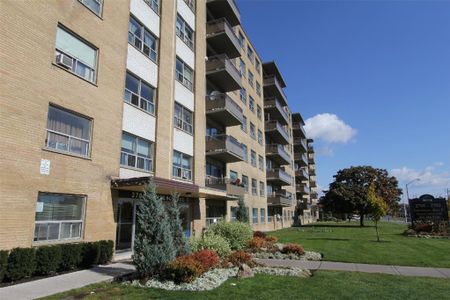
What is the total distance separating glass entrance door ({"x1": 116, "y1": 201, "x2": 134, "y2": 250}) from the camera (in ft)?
57.1

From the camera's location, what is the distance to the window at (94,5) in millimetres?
16203

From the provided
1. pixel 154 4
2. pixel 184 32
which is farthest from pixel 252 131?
pixel 154 4

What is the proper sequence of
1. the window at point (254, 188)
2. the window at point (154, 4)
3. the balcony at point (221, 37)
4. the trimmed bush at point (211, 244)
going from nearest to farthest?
the trimmed bush at point (211, 244)
the window at point (154, 4)
the balcony at point (221, 37)
the window at point (254, 188)

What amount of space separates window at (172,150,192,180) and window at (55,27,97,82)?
8248 millimetres

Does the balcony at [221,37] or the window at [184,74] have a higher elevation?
the balcony at [221,37]

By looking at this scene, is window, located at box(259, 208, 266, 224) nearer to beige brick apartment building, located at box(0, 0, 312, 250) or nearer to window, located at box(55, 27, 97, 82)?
beige brick apartment building, located at box(0, 0, 312, 250)

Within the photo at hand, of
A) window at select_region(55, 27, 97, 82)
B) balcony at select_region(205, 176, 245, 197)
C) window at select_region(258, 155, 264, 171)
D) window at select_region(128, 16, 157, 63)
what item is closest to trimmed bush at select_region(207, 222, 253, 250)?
balcony at select_region(205, 176, 245, 197)

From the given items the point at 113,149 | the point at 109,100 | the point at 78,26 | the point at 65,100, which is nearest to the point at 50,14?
the point at 78,26

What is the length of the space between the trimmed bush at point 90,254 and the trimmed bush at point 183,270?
14.8ft

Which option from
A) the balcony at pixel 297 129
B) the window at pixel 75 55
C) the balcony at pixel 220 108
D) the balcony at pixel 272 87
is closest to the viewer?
the window at pixel 75 55

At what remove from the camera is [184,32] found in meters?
26.1

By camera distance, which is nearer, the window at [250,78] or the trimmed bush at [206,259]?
the trimmed bush at [206,259]

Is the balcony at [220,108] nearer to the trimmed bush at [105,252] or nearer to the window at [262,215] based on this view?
the trimmed bush at [105,252]

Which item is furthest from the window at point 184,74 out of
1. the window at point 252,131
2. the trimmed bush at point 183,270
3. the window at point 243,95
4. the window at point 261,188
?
the window at point 261,188
